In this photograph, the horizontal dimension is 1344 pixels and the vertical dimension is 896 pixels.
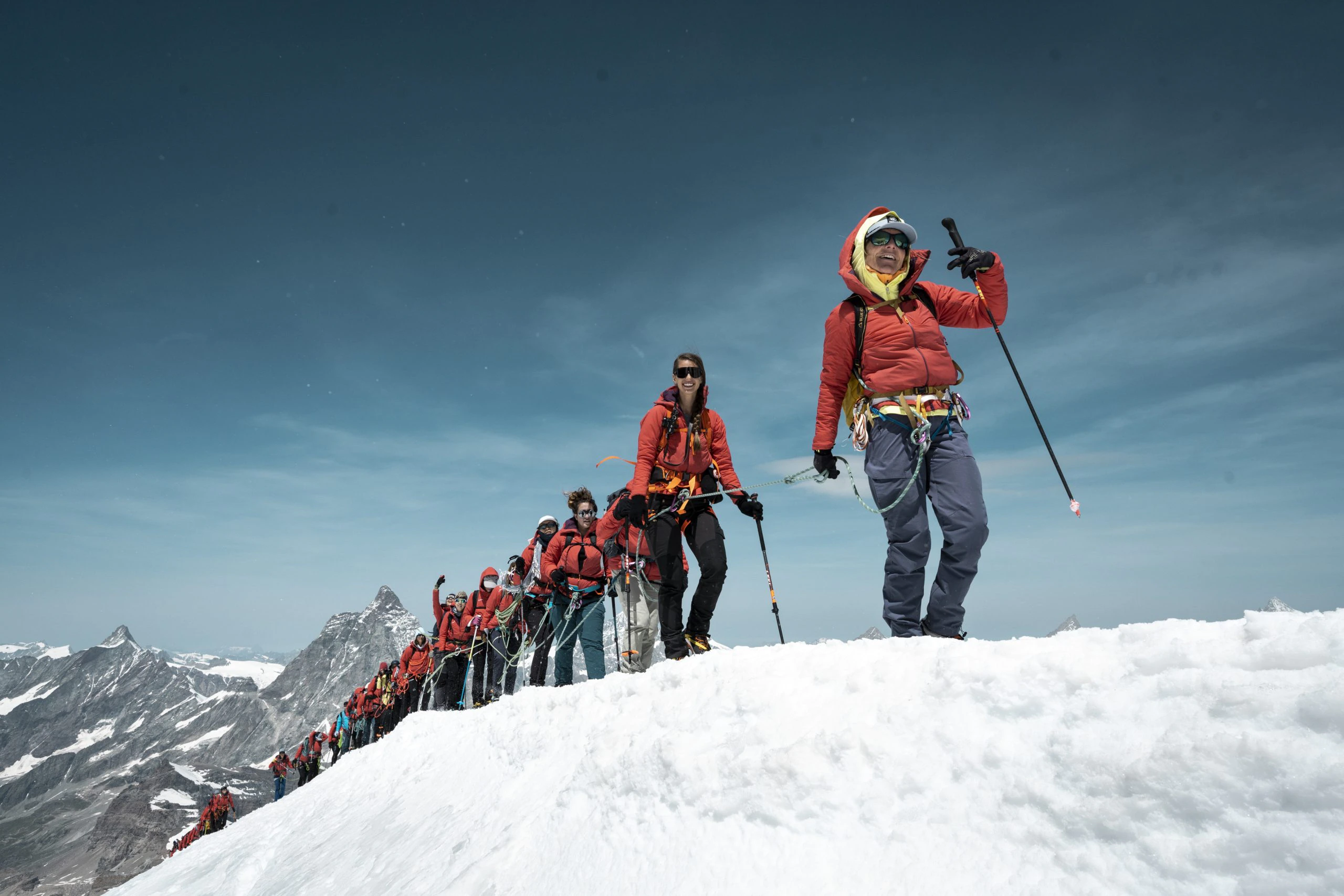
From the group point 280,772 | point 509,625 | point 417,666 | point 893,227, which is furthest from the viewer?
point 280,772

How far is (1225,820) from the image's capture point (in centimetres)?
169

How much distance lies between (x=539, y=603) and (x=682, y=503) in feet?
18.9

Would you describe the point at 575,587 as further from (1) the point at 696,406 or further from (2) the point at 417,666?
(2) the point at 417,666

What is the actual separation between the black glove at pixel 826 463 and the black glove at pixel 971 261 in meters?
1.73

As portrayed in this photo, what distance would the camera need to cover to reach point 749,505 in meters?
6.68

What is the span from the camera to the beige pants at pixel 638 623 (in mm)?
7910

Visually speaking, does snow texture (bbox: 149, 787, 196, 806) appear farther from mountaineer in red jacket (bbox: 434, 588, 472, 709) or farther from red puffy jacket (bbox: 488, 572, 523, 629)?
red puffy jacket (bbox: 488, 572, 523, 629)

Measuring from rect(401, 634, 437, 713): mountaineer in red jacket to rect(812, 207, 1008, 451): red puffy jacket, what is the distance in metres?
14.8

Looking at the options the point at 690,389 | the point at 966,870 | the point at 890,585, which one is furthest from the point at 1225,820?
the point at 690,389

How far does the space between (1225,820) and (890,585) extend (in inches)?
113

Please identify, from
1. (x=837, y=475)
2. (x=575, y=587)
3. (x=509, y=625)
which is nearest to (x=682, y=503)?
(x=837, y=475)

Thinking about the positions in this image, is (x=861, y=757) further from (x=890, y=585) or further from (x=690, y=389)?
(x=690, y=389)

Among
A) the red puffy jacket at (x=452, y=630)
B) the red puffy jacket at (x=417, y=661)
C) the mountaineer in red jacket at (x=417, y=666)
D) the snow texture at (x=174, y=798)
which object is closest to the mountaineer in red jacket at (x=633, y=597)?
the red puffy jacket at (x=452, y=630)

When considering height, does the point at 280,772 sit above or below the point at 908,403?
below
